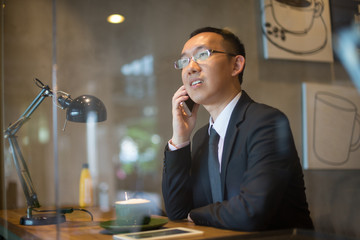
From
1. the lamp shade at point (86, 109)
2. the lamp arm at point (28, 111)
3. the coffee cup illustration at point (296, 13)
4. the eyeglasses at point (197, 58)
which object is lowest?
the lamp shade at point (86, 109)

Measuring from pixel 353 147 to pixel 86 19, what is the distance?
809 mm

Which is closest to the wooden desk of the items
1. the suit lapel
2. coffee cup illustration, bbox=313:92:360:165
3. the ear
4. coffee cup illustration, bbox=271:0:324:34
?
the suit lapel

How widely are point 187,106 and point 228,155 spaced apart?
194 millimetres

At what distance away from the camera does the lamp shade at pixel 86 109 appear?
0.99 meters

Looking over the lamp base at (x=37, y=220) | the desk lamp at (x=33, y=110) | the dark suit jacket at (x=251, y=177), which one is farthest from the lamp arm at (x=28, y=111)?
the dark suit jacket at (x=251, y=177)

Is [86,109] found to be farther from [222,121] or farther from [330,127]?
[330,127]

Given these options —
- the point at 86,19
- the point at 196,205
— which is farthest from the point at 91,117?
the point at 196,205

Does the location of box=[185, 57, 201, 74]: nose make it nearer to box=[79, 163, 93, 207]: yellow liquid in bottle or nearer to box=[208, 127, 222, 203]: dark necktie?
box=[208, 127, 222, 203]: dark necktie

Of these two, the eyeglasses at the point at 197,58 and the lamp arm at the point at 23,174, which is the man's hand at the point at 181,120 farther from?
the lamp arm at the point at 23,174

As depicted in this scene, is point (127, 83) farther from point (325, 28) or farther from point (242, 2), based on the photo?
point (325, 28)

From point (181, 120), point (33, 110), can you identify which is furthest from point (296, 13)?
point (33, 110)

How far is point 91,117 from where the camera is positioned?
1.02 meters

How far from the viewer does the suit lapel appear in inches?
42.7

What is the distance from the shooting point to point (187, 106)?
1151mm
